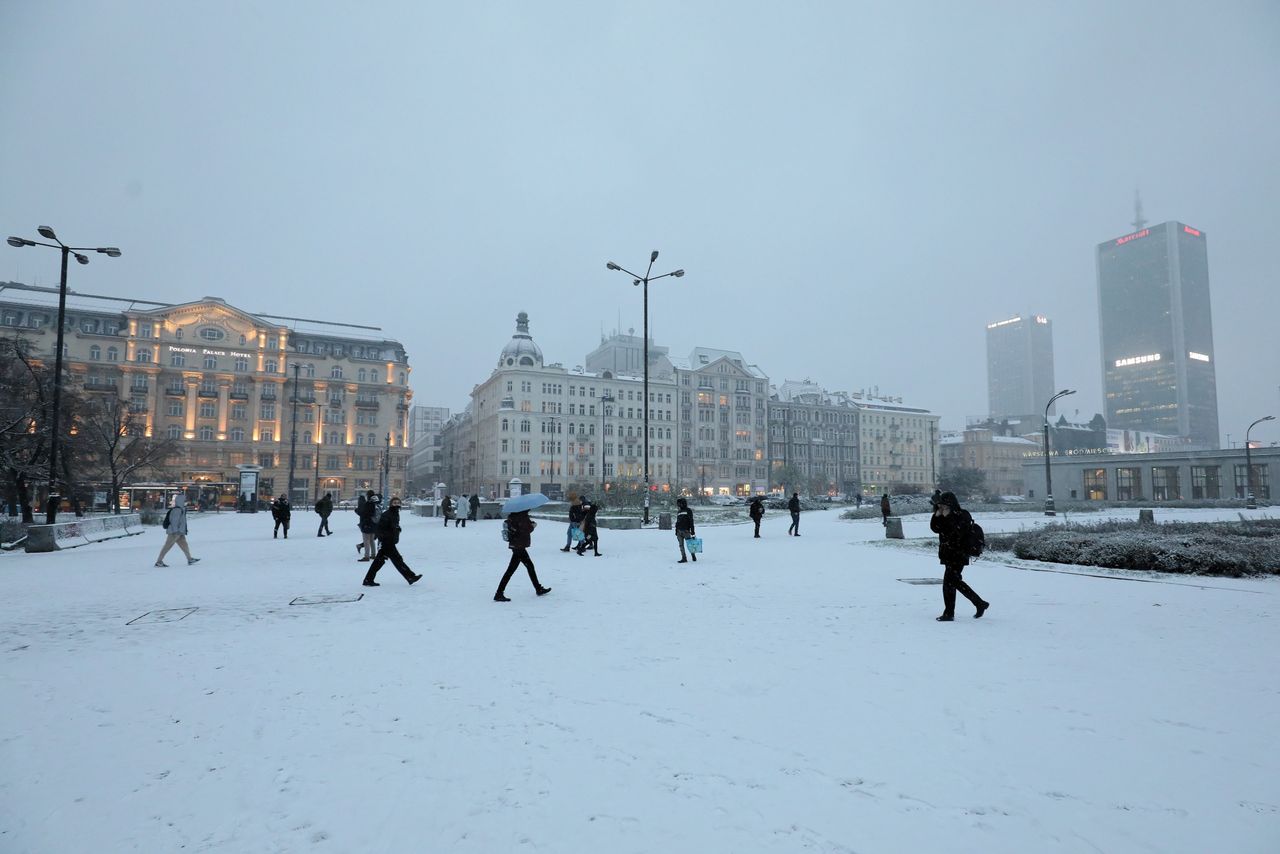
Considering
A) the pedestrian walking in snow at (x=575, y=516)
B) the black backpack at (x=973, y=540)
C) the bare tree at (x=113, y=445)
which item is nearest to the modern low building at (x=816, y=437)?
the bare tree at (x=113, y=445)

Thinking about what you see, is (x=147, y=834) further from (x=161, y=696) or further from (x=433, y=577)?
(x=433, y=577)

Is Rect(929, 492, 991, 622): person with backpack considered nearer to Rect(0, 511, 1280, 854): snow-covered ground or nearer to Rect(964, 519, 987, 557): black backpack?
Rect(964, 519, 987, 557): black backpack

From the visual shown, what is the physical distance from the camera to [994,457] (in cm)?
12644

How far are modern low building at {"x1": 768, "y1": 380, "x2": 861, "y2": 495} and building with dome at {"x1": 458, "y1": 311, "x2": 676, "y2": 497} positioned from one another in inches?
906

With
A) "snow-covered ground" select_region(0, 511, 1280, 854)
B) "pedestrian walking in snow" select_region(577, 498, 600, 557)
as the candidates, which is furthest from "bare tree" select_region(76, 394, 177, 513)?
"snow-covered ground" select_region(0, 511, 1280, 854)

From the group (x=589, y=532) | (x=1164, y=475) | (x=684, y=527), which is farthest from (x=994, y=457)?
(x=684, y=527)

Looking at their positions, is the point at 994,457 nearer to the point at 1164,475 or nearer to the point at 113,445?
the point at 1164,475

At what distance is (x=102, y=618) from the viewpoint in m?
8.97

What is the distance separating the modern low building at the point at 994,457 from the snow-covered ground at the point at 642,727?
130 m

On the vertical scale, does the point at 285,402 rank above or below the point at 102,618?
above

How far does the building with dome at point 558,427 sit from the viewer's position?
88875 millimetres

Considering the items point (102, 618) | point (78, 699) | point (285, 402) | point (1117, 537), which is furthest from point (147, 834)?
point (285, 402)

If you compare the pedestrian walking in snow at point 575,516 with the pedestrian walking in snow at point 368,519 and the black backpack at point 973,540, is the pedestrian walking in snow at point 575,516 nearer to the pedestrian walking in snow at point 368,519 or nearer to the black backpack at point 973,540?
the pedestrian walking in snow at point 368,519

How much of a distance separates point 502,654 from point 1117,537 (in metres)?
15.3
